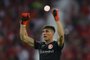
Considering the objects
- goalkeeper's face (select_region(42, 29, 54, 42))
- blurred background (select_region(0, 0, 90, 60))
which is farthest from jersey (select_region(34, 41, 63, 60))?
blurred background (select_region(0, 0, 90, 60))

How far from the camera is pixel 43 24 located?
857 cm

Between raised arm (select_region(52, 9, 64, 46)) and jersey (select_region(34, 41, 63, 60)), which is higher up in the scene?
raised arm (select_region(52, 9, 64, 46))

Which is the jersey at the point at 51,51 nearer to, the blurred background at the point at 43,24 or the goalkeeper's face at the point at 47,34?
the goalkeeper's face at the point at 47,34

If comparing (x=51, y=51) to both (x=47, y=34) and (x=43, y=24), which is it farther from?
(x=43, y=24)

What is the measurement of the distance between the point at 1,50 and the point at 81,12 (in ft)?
6.92

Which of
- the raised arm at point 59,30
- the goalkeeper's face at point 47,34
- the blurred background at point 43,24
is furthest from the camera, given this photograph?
the blurred background at point 43,24

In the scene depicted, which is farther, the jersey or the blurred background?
the blurred background

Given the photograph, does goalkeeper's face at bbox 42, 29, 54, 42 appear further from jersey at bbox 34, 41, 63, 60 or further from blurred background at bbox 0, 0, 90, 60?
blurred background at bbox 0, 0, 90, 60

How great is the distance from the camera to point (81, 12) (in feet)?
28.7

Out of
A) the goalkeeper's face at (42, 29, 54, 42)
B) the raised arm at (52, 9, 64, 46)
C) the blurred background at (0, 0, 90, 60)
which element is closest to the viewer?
the raised arm at (52, 9, 64, 46)

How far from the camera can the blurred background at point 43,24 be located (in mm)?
8258

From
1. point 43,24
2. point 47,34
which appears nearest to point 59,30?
point 47,34

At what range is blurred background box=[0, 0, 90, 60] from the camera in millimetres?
8258

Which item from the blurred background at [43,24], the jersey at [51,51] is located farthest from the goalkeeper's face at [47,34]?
the blurred background at [43,24]
